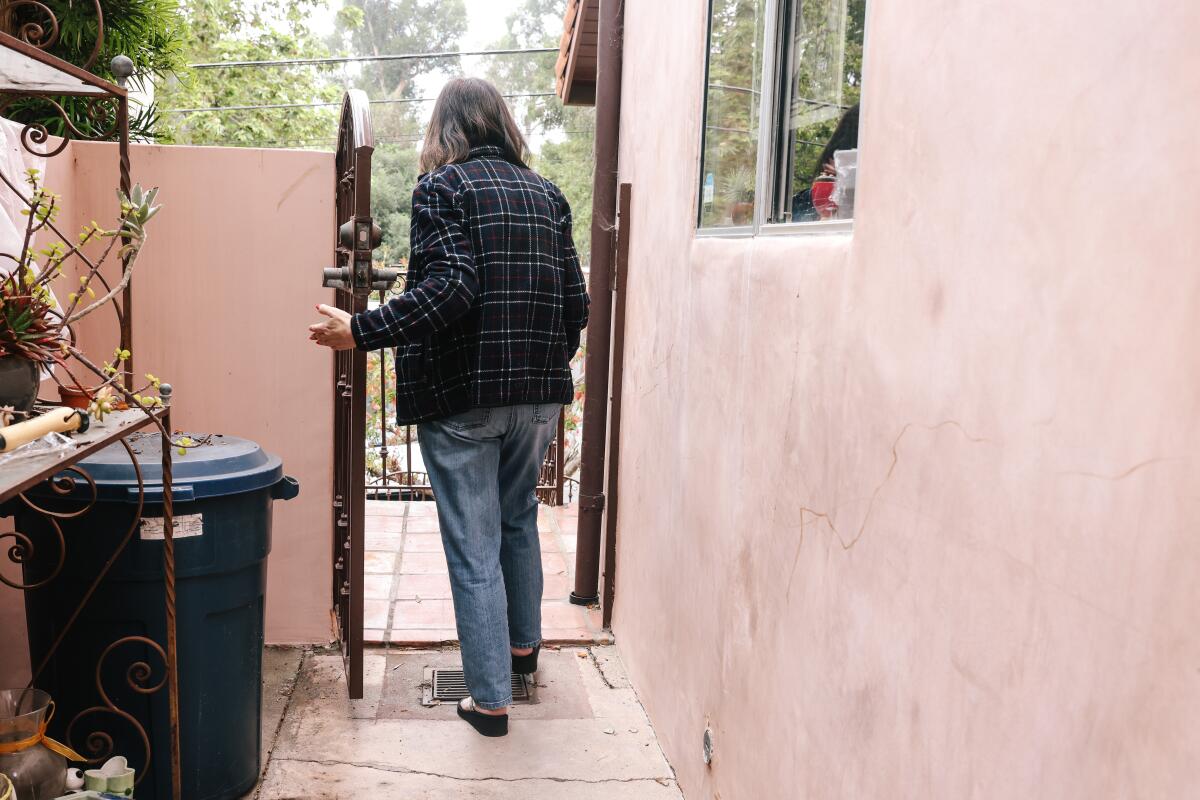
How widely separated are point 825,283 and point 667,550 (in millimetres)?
1450

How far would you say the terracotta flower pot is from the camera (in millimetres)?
1916

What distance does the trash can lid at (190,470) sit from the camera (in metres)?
2.43

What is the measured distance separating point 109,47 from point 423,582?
2915 mm

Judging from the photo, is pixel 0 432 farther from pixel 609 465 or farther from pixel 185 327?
pixel 609 465

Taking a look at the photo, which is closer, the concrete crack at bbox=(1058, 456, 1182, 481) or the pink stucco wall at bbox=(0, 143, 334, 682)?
the concrete crack at bbox=(1058, 456, 1182, 481)

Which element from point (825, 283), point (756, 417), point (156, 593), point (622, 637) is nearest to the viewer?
point (825, 283)

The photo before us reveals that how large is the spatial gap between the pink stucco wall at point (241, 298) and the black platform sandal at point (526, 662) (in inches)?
35.1

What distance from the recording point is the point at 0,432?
163cm

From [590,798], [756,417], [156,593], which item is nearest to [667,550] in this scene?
[590,798]

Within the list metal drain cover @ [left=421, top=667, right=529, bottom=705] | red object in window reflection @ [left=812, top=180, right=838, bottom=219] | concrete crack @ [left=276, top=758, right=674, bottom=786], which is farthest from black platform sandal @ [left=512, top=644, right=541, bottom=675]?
red object in window reflection @ [left=812, top=180, right=838, bottom=219]

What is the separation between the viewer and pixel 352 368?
3.24 m

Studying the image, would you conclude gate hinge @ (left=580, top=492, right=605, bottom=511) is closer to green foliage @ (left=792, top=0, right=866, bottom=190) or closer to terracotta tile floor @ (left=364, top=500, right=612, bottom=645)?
terracotta tile floor @ (left=364, top=500, right=612, bottom=645)

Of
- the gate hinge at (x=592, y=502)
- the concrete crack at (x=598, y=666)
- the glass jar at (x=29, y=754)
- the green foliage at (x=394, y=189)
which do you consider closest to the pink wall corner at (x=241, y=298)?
the gate hinge at (x=592, y=502)

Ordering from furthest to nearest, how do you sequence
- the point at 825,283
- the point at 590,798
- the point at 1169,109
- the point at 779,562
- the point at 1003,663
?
1. the point at 590,798
2. the point at 779,562
3. the point at 825,283
4. the point at 1003,663
5. the point at 1169,109
